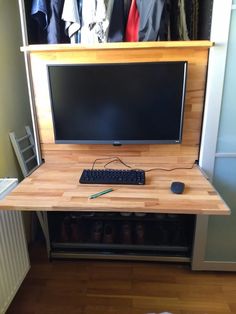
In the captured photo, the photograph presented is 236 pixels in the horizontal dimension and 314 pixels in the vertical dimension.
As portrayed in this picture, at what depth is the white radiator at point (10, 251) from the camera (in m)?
1.29

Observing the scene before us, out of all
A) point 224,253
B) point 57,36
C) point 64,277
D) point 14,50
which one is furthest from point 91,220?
point 14,50

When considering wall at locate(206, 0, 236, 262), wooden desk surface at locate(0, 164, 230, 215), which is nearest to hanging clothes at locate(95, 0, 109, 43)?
wall at locate(206, 0, 236, 262)

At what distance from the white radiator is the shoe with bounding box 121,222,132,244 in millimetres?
704

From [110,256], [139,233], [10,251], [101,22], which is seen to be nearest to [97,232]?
[110,256]

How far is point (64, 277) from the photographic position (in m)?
1.71

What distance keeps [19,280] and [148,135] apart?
1.19m

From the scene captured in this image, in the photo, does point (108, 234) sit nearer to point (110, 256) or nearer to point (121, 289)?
point (110, 256)

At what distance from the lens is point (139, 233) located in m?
1.78

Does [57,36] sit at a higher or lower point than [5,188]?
higher

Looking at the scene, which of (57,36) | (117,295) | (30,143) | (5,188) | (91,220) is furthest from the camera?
(30,143)

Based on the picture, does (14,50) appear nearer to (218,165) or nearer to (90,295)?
(218,165)

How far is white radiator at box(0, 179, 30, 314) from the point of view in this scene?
129 centimetres

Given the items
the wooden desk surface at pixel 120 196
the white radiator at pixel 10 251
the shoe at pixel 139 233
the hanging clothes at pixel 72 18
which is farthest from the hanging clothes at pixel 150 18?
the shoe at pixel 139 233

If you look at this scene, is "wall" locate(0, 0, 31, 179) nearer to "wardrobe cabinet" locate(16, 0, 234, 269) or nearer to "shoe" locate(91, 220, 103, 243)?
"wardrobe cabinet" locate(16, 0, 234, 269)
